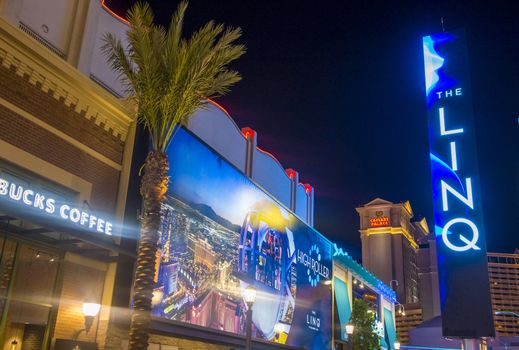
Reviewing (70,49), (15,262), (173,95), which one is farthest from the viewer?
(70,49)

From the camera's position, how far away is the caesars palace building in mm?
15367

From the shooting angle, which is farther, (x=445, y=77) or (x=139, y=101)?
(x=445, y=77)

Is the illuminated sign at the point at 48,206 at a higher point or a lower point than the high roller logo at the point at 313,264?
lower

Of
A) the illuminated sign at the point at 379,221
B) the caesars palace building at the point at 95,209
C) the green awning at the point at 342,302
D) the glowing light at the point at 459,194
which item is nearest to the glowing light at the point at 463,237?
the glowing light at the point at 459,194

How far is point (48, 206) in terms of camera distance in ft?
48.9

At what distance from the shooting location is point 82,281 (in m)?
17.3

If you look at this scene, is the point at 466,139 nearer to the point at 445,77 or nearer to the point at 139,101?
the point at 445,77

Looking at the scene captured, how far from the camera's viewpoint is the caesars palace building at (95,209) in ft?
50.4

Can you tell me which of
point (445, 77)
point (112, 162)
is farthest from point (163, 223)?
point (445, 77)

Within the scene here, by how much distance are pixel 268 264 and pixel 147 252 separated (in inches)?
599

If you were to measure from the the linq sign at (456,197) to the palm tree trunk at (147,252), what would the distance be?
18770 millimetres

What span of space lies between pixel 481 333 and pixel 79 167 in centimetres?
2168

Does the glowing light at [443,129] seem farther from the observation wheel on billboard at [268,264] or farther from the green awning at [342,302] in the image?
the green awning at [342,302]

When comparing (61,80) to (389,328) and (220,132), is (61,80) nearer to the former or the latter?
(220,132)
